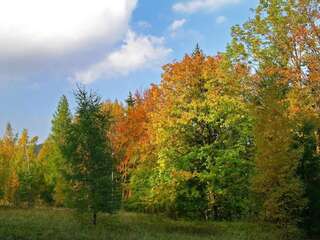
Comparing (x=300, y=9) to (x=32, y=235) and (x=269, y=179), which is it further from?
(x=32, y=235)

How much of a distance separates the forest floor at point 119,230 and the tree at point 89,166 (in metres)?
1.29

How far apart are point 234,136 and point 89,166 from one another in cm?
1232

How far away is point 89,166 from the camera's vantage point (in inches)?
888

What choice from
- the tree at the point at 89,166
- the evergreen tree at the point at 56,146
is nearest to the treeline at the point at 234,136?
the tree at the point at 89,166

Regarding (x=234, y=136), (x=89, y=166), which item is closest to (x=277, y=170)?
(x=234, y=136)

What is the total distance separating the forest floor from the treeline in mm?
1271

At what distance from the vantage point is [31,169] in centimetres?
4828

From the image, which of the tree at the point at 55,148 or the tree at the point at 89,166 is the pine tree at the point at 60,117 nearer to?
the tree at the point at 55,148

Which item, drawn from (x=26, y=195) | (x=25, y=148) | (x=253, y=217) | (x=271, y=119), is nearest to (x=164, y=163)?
(x=253, y=217)

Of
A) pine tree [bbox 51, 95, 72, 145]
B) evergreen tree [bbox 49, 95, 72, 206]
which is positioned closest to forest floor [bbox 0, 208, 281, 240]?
evergreen tree [bbox 49, 95, 72, 206]

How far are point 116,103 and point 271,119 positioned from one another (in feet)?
131

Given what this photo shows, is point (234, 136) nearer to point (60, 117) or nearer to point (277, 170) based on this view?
point (277, 170)

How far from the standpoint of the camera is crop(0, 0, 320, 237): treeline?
22.7 m

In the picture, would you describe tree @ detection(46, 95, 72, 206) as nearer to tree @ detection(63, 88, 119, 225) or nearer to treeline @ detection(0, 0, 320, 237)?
treeline @ detection(0, 0, 320, 237)
